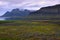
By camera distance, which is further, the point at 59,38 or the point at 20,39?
the point at 59,38

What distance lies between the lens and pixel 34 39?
1438 inches

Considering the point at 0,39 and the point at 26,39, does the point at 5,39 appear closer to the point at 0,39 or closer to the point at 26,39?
the point at 0,39

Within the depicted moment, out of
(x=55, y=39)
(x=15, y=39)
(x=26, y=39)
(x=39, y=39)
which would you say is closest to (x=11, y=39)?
(x=15, y=39)

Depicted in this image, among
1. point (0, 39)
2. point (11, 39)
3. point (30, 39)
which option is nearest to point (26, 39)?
point (30, 39)

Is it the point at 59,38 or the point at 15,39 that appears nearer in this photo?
the point at 15,39

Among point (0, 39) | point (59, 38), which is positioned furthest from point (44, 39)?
point (0, 39)

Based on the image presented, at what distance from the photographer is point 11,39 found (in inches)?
1414

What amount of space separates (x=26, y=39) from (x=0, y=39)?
18.3 feet

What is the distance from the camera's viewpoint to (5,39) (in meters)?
36.1

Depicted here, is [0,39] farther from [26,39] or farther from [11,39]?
[26,39]

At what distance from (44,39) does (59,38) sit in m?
3.71

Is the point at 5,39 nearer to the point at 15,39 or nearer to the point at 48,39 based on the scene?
the point at 15,39

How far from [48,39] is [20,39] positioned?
6.10 meters

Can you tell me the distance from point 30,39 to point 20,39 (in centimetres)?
222
